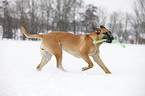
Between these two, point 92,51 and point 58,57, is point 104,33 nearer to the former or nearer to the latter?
point 92,51

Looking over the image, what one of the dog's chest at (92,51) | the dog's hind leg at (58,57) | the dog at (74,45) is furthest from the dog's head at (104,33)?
the dog's hind leg at (58,57)

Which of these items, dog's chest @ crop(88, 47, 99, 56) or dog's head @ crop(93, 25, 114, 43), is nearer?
dog's head @ crop(93, 25, 114, 43)

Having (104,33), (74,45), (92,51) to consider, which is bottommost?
(92,51)

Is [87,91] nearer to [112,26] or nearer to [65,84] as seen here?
[65,84]

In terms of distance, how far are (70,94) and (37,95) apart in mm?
579

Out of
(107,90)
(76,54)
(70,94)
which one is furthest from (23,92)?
(76,54)

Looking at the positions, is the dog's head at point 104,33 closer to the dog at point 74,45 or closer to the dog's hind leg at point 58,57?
the dog at point 74,45

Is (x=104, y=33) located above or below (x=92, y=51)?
above

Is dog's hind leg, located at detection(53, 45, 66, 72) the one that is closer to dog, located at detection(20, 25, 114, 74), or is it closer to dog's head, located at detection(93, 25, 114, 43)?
dog, located at detection(20, 25, 114, 74)

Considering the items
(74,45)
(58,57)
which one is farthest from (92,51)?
(58,57)

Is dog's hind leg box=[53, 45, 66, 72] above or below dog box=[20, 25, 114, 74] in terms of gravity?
below

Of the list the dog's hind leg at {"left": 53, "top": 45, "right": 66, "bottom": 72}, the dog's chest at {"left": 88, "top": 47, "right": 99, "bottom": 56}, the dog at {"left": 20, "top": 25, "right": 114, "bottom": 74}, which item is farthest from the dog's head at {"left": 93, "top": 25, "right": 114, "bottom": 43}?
the dog's hind leg at {"left": 53, "top": 45, "right": 66, "bottom": 72}

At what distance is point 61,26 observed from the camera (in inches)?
1082

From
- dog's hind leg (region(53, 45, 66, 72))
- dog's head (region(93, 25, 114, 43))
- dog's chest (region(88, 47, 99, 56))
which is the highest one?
dog's head (region(93, 25, 114, 43))
